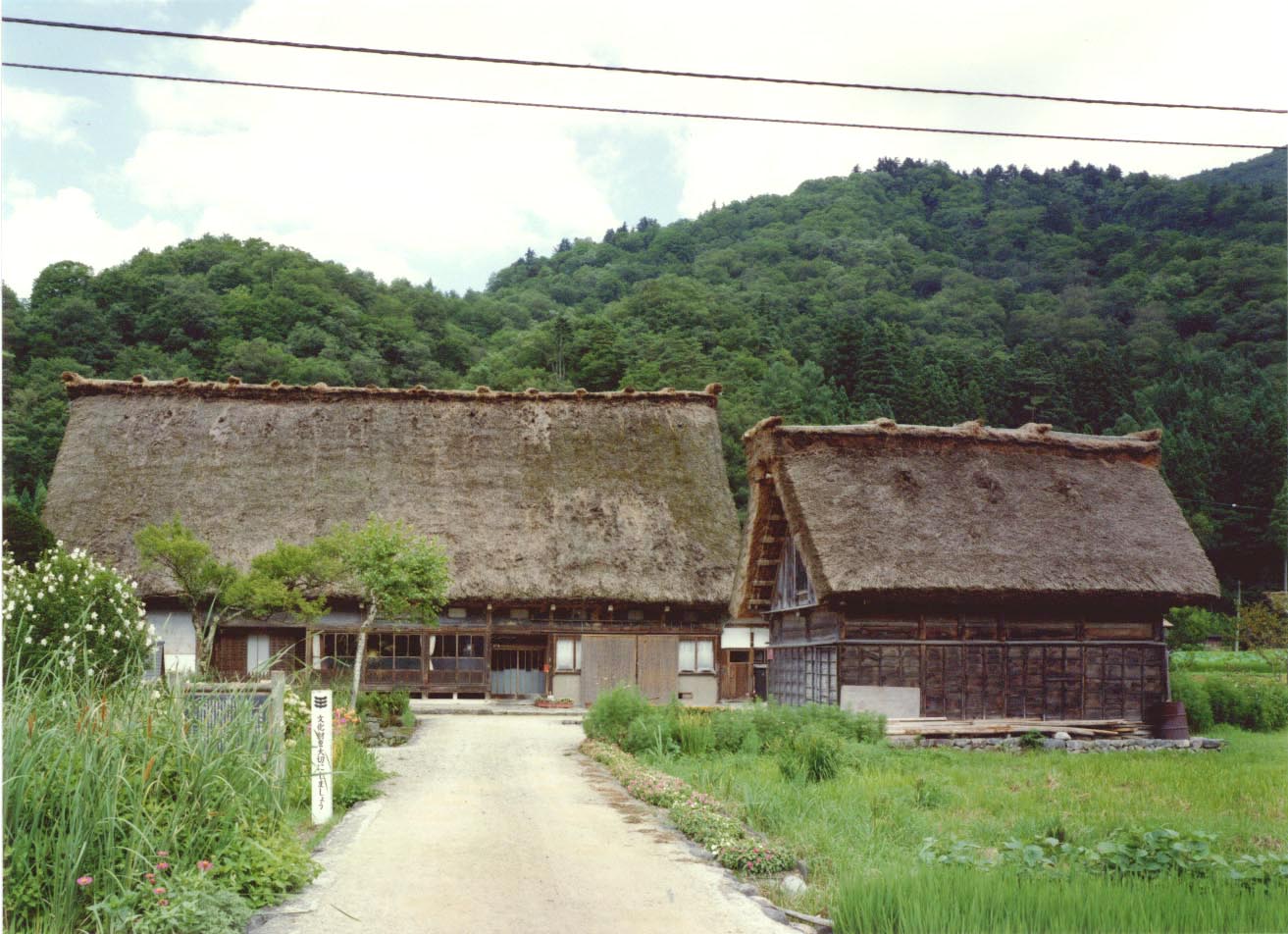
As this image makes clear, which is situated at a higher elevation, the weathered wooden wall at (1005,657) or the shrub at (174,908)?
the weathered wooden wall at (1005,657)

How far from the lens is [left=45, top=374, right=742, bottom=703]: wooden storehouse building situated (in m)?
29.2

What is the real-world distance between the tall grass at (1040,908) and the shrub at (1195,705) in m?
18.1

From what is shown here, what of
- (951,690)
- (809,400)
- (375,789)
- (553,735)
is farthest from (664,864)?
(809,400)

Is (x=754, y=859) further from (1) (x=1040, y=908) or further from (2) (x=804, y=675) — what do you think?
(2) (x=804, y=675)

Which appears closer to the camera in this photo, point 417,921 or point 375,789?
point 417,921

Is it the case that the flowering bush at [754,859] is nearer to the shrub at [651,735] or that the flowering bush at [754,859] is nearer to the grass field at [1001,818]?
the grass field at [1001,818]

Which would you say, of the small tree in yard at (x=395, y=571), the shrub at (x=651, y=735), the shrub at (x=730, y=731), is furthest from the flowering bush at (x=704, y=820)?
the small tree in yard at (x=395, y=571)

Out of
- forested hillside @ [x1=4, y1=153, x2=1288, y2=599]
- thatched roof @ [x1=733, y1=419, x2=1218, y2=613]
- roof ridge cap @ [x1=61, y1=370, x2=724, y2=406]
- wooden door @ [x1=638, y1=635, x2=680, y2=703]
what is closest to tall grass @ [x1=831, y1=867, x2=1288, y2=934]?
thatched roof @ [x1=733, y1=419, x2=1218, y2=613]

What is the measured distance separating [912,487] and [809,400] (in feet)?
104

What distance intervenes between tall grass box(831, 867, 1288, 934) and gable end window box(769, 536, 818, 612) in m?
14.8

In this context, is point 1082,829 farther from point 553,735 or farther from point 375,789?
point 553,735

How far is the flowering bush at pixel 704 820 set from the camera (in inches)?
345

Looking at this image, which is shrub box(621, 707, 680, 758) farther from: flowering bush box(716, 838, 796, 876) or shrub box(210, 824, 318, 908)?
shrub box(210, 824, 318, 908)

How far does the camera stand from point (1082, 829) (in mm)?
9797
